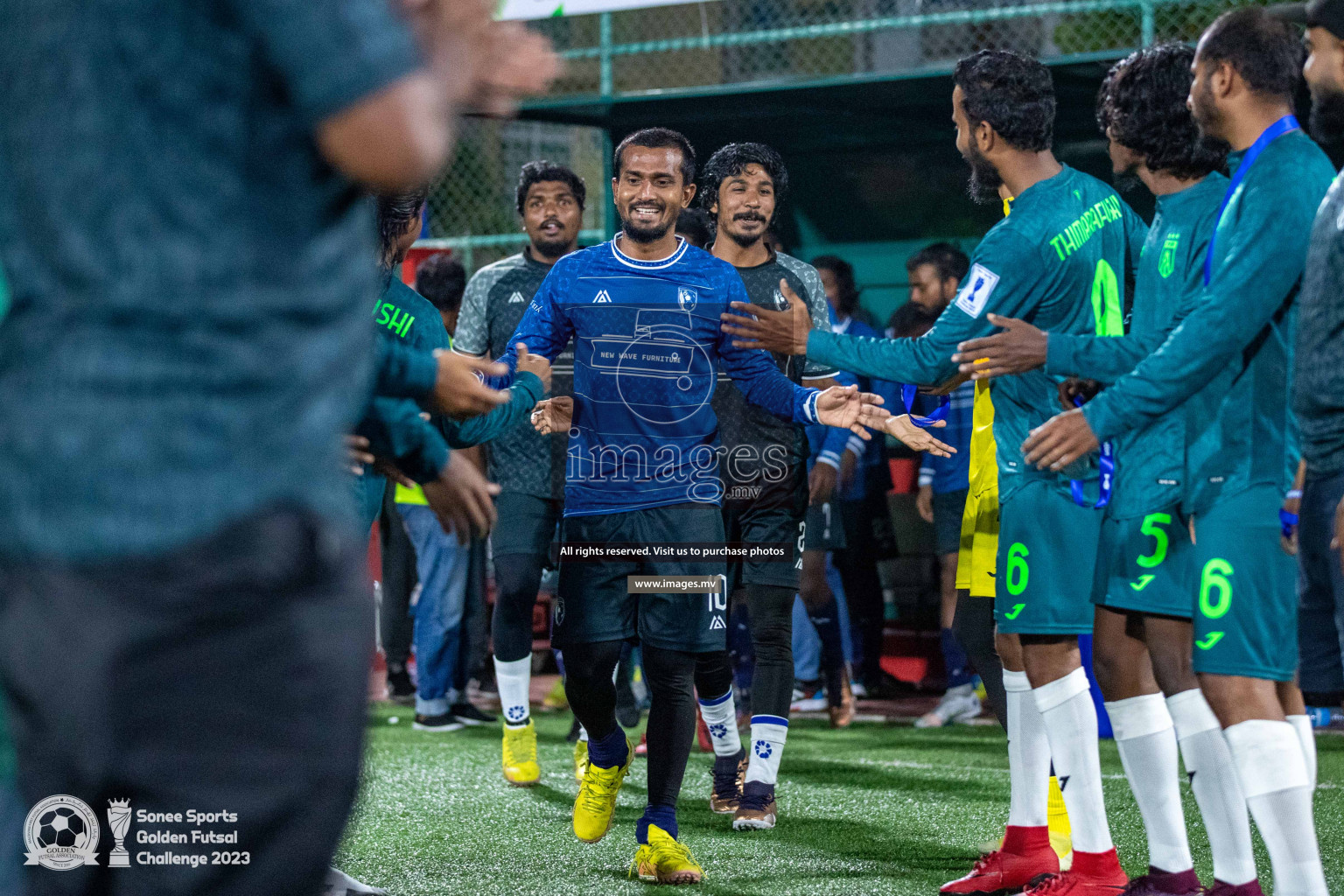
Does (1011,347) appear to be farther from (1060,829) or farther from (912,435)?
(1060,829)

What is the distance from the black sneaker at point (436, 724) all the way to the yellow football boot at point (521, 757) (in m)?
1.76

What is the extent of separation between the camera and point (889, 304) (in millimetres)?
10023

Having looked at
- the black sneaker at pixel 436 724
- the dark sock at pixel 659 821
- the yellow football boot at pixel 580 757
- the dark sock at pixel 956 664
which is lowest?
the black sneaker at pixel 436 724

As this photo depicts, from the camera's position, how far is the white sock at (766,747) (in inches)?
206

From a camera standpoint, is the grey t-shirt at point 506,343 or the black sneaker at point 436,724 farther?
the black sneaker at point 436,724

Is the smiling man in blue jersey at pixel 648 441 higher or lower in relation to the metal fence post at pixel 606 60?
lower

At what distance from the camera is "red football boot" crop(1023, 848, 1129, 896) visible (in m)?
3.91

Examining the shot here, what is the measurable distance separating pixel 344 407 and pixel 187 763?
41 centimetres

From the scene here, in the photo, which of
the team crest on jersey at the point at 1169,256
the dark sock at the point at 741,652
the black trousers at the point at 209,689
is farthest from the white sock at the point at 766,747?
the black trousers at the point at 209,689

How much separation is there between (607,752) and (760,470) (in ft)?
4.97

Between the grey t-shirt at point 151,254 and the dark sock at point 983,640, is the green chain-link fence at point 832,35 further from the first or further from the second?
the grey t-shirt at point 151,254

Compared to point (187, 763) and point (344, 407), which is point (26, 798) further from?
point (344, 407)

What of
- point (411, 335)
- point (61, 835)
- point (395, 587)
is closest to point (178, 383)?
point (61, 835)

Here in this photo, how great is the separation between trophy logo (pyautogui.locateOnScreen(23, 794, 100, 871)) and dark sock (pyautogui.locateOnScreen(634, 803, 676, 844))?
2083mm
